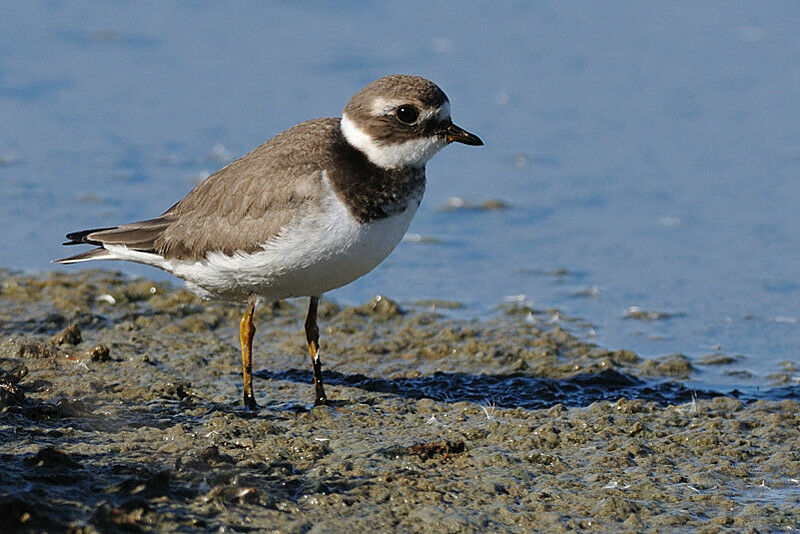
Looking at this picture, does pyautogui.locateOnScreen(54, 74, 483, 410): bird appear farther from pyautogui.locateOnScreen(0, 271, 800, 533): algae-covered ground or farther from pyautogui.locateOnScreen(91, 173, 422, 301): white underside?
pyautogui.locateOnScreen(0, 271, 800, 533): algae-covered ground

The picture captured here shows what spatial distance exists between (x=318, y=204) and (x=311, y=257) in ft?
0.96

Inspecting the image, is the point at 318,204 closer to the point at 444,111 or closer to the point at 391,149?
the point at 391,149

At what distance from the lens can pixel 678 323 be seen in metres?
8.66


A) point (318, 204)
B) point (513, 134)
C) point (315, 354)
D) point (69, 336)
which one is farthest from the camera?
point (513, 134)

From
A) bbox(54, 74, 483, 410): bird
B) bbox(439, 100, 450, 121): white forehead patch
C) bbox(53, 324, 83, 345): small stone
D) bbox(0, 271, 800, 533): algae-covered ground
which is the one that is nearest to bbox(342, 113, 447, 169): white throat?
bbox(54, 74, 483, 410): bird

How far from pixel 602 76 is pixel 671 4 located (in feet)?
7.27

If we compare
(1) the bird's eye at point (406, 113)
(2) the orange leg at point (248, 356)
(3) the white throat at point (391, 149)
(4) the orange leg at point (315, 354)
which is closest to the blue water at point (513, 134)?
(4) the orange leg at point (315, 354)

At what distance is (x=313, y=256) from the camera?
6098 mm

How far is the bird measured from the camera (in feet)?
20.0

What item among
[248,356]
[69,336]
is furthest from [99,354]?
[248,356]

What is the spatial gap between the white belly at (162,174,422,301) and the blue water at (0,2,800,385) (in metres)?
2.70

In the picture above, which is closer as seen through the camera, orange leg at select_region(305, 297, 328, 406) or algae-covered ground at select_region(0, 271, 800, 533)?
algae-covered ground at select_region(0, 271, 800, 533)

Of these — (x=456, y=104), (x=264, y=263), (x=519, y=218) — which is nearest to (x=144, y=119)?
(x=456, y=104)

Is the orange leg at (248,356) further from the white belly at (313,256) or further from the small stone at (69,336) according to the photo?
the small stone at (69,336)
